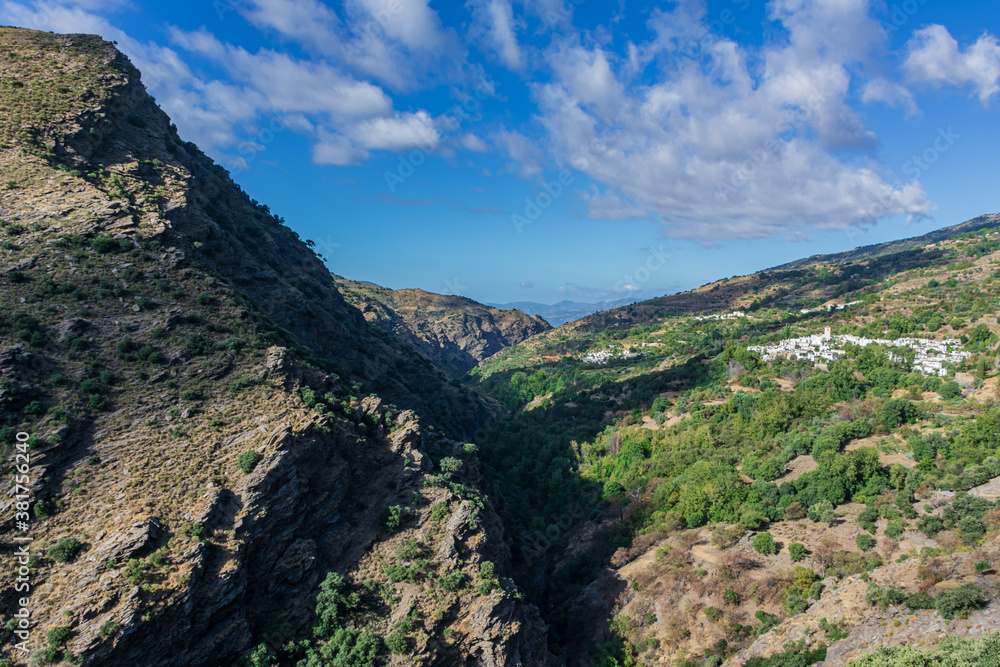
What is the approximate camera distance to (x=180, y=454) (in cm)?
2575

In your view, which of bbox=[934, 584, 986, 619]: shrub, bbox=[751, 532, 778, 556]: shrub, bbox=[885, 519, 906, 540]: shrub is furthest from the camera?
bbox=[751, 532, 778, 556]: shrub

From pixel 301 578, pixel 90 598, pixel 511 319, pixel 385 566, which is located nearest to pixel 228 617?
pixel 301 578

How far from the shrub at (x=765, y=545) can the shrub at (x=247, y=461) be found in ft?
125

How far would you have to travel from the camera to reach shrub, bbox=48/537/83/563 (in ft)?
67.8

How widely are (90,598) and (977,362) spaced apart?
260 feet

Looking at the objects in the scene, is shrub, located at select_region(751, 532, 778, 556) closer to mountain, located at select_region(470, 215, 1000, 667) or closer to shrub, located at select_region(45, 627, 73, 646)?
mountain, located at select_region(470, 215, 1000, 667)

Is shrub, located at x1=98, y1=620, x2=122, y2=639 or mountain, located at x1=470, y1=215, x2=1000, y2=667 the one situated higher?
shrub, located at x1=98, y1=620, x2=122, y2=639

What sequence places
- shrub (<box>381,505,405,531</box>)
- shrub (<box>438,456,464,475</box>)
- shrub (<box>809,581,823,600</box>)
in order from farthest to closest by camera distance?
shrub (<box>438,456,464,475</box>), shrub (<box>809,581,823,600</box>), shrub (<box>381,505,405,531</box>)

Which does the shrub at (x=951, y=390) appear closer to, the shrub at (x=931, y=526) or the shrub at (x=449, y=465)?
the shrub at (x=931, y=526)

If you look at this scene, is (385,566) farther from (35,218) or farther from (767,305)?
(767,305)

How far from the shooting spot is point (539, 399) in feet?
320

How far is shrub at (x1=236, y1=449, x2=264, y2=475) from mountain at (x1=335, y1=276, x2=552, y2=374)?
105 metres

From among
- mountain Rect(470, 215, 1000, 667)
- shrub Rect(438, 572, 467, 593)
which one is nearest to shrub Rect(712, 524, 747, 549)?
mountain Rect(470, 215, 1000, 667)

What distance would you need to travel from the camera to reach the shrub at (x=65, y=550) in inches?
813
